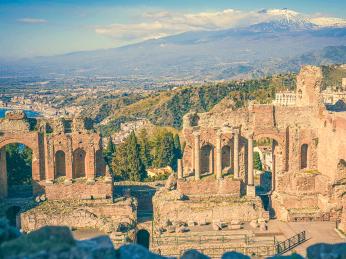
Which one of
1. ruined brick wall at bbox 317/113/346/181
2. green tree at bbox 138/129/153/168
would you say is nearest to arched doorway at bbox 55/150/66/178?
ruined brick wall at bbox 317/113/346/181

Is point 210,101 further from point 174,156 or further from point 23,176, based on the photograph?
point 23,176

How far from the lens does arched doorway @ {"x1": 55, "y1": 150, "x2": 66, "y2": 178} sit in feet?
103

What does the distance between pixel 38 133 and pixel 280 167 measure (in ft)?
50.4

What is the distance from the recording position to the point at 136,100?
13675cm

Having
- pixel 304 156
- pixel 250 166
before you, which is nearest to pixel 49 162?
pixel 250 166

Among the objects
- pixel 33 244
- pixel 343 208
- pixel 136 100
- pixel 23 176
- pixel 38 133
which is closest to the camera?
pixel 33 244

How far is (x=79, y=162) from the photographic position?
104 ft

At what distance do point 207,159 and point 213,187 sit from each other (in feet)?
7.76

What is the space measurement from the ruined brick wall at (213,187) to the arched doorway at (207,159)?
5.64ft

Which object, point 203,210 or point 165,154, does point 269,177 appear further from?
point 165,154

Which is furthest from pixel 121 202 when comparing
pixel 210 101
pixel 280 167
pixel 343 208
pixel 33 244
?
pixel 210 101

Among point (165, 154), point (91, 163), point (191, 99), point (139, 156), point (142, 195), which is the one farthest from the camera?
point (191, 99)

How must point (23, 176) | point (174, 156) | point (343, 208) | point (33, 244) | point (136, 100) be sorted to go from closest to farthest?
point (33, 244)
point (343, 208)
point (23, 176)
point (174, 156)
point (136, 100)

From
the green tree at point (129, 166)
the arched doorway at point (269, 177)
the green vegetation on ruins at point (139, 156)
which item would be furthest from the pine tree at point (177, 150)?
the arched doorway at point (269, 177)
